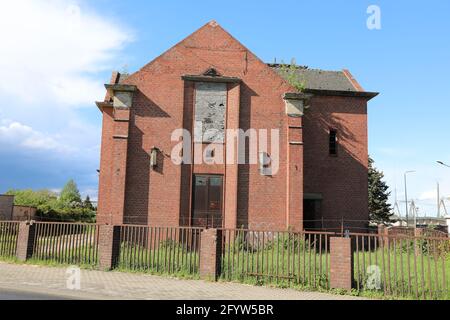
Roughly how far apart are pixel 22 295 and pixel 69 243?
14.4 ft

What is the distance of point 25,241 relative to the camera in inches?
569

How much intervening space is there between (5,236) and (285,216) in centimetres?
1165

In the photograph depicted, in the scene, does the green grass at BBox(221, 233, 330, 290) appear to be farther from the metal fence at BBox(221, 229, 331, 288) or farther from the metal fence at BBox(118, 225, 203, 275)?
the metal fence at BBox(118, 225, 203, 275)

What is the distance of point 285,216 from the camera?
64.3 ft

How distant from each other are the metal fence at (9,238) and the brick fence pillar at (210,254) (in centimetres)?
723

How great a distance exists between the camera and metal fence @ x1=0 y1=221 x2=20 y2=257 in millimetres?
14805

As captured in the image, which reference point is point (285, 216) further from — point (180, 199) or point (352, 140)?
point (352, 140)

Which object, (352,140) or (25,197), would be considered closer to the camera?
(352,140)

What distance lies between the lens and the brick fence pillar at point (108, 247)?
13000 mm

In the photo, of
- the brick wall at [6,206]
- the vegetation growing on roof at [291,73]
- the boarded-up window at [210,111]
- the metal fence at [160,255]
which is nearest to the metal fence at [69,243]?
the metal fence at [160,255]

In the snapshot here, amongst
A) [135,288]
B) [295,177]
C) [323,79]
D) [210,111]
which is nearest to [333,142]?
[323,79]

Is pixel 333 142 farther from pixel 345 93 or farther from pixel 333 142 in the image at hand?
pixel 345 93

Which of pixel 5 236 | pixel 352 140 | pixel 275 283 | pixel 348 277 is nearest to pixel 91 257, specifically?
pixel 5 236

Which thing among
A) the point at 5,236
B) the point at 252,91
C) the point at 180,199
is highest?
the point at 252,91
